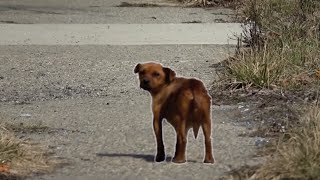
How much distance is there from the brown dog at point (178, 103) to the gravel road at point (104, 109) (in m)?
0.31

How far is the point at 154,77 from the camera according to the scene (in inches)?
257

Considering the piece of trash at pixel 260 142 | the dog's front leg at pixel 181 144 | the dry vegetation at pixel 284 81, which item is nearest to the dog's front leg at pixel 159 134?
the dog's front leg at pixel 181 144

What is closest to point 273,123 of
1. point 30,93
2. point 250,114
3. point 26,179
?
point 250,114

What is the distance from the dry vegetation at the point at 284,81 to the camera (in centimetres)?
611

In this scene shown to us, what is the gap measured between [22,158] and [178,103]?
4.46ft

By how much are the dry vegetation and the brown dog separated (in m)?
0.44

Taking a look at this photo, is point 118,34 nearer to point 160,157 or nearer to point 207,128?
point 160,157

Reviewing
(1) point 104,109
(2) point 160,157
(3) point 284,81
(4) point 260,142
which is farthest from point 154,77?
(3) point 284,81

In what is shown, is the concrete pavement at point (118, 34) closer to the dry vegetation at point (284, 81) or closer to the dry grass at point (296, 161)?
the dry vegetation at point (284, 81)

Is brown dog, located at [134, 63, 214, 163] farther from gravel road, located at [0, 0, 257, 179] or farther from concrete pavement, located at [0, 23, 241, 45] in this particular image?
concrete pavement, located at [0, 23, 241, 45]

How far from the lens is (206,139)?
6.50 meters

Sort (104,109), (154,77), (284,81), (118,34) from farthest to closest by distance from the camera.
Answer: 1. (118,34)
2. (284,81)
3. (104,109)
4. (154,77)

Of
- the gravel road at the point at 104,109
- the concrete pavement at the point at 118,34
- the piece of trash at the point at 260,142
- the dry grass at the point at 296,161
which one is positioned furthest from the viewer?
the concrete pavement at the point at 118,34

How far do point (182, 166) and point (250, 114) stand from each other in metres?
2.17
